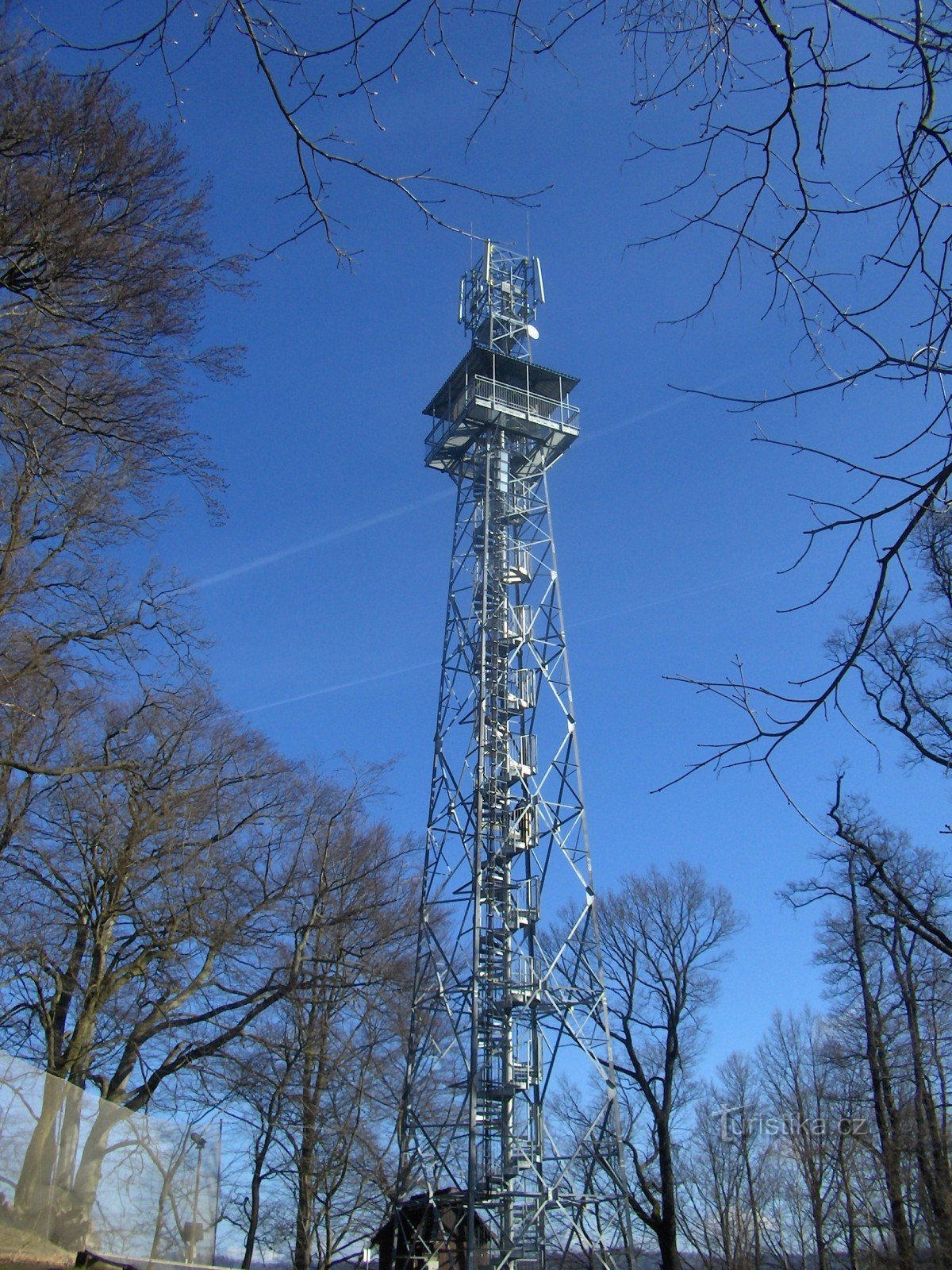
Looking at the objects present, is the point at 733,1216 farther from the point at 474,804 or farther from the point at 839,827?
the point at 839,827

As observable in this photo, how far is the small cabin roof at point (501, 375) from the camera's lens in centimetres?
2370

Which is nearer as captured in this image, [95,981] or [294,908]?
[95,981]

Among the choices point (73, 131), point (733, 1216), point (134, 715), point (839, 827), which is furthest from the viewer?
point (733, 1216)

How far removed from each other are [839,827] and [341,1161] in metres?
12.9

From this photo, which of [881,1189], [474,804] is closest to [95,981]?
[474,804]

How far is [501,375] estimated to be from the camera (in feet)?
80.0

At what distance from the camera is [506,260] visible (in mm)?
25797

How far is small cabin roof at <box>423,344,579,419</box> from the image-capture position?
77.8ft

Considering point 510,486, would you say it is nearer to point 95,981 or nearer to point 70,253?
point 95,981

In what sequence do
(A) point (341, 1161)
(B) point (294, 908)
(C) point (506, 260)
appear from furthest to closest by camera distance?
(C) point (506, 260)
(A) point (341, 1161)
(B) point (294, 908)

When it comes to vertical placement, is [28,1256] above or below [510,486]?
below

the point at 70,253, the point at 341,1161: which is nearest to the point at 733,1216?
the point at 341,1161

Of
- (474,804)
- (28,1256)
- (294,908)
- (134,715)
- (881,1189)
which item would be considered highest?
(474,804)

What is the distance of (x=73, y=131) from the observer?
6.70 metres
